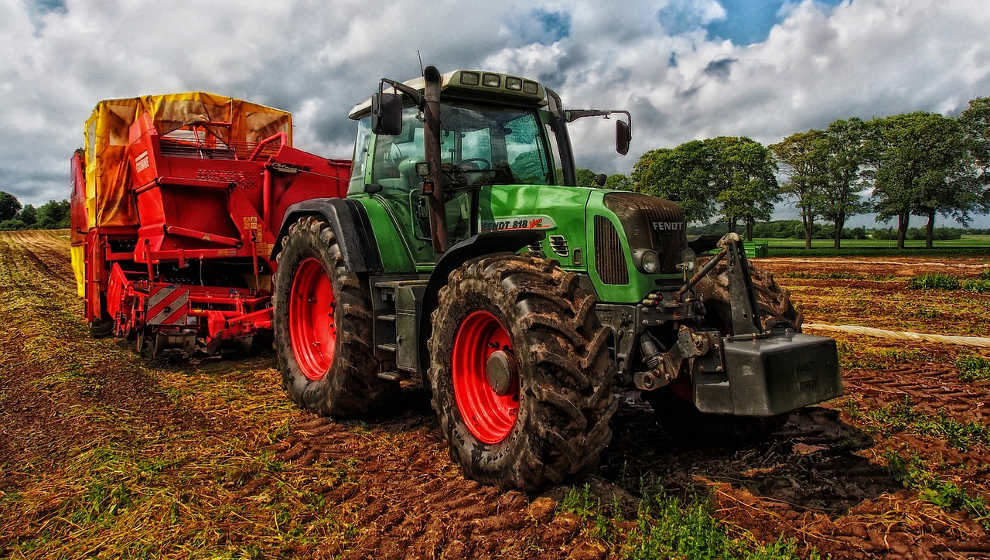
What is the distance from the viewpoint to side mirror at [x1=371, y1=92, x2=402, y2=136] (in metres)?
4.50

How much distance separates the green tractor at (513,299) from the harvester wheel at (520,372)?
11mm

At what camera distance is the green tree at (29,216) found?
7544 cm

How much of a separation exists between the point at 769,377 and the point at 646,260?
0.99 metres

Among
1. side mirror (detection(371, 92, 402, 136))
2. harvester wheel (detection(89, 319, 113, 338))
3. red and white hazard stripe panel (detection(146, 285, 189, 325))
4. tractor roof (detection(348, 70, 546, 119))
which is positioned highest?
tractor roof (detection(348, 70, 546, 119))

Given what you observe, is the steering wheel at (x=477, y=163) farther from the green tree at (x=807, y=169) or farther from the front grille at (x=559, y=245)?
the green tree at (x=807, y=169)

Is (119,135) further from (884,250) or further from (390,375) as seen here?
(884,250)

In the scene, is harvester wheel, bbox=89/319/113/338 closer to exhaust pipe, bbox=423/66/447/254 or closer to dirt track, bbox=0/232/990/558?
dirt track, bbox=0/232/990/558

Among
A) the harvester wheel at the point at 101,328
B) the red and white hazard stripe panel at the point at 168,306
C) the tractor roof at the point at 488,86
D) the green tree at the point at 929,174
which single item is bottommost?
the harvester wheel at the point at 101,328

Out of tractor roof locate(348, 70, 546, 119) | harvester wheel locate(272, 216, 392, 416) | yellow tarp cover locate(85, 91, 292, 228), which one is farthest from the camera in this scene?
yellow tarp cover locate(85, 91, 292, 228)

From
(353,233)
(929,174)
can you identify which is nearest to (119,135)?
(353,233)

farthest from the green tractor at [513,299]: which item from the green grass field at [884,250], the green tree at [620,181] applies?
the green tree at [620,181]

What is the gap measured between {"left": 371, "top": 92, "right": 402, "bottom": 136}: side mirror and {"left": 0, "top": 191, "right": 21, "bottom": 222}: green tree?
99.3 m

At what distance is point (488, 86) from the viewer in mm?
5094

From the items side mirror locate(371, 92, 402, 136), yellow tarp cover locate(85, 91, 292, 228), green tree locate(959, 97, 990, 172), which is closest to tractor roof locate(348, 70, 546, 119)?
side mirror locate(371, 92, 402, 136)
